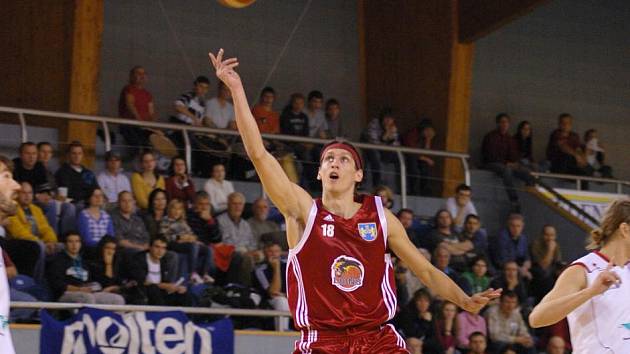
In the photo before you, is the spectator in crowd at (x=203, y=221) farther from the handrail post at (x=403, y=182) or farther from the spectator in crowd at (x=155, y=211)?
the handrail post at (x=403, y=182)

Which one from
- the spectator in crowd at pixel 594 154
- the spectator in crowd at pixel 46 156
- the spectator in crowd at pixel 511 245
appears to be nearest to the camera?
the spectator in crowd at pixel 46 156

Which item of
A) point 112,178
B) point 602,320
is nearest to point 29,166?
point 112,178

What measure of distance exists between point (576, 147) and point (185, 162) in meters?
6.97

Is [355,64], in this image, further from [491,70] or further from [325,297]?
[325,297]

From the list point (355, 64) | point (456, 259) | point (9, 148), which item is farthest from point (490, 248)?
point (9, 148)

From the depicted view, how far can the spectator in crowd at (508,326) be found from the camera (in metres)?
11.9

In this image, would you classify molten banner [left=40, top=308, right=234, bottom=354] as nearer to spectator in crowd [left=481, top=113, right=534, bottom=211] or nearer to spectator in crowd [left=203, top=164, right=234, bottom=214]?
spectator in crowd [left=203, top=164, right=234, bottom=214]

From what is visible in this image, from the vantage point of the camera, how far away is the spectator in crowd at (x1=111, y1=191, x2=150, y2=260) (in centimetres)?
1060

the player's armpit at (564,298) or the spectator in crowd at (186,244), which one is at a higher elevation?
the spectator in crowd at (186,244)

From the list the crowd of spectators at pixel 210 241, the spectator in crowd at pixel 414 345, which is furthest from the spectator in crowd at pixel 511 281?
the spectator in crowd at pixel 414 345

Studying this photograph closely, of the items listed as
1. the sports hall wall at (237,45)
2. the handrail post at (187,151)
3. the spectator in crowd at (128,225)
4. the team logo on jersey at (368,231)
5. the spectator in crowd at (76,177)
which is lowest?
the team logo on jersey at (368,231)

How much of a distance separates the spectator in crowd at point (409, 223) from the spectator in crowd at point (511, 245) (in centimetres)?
115

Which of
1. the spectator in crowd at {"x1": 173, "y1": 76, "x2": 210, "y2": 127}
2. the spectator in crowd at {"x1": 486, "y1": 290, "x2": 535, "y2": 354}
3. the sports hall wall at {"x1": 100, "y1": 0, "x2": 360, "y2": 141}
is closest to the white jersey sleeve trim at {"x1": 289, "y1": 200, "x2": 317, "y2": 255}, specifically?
the spectator in crowd at {"x1": 486, "y1": 290, "x2": 535, "y2": 354}

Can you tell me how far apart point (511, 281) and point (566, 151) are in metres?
4.38
